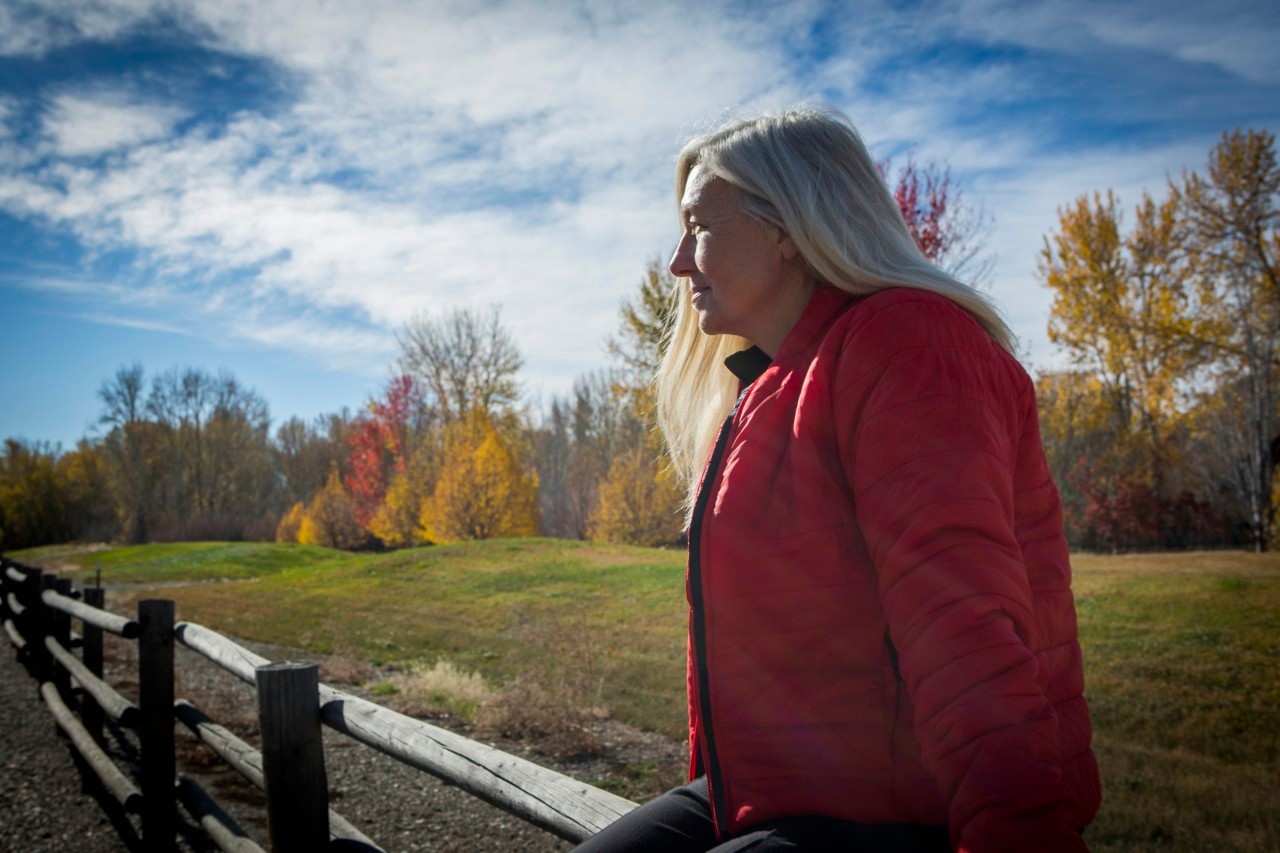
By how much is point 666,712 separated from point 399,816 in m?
2.86


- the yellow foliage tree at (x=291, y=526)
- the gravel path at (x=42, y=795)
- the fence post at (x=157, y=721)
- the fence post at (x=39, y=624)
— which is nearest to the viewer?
the fence post at (x=157, y=721)

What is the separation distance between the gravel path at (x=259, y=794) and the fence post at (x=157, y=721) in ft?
1.37

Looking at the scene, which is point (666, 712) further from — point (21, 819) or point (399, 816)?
point (21, 819)

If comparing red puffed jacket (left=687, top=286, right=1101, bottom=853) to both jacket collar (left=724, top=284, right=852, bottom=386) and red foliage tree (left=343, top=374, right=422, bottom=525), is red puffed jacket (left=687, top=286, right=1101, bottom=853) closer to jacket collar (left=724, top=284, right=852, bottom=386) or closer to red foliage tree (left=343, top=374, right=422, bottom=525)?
jacket collar (left=724, top=284, right=852, bottom=386)

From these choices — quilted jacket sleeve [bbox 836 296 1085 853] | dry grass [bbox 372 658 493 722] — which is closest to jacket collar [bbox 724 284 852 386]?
quilted jacket sleeve [bbox 836 296 1085 853]

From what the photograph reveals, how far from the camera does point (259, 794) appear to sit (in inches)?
226

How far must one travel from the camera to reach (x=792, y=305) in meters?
1.54

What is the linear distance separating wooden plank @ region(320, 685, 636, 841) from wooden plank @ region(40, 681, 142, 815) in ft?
8.12

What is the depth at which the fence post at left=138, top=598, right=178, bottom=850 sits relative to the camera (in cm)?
446

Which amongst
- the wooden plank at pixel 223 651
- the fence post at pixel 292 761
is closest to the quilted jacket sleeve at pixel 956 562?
the fence post at pixel 292 761

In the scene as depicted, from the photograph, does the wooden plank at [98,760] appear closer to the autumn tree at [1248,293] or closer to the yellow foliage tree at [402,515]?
the autumn tree at [1248,293]

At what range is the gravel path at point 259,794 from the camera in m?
4.88

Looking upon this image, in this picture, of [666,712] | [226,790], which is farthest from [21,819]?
[666,712]

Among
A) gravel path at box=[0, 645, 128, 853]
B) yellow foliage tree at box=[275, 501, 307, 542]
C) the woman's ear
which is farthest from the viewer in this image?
yellow foliage tree at box=[275, 501, 307, 542]
